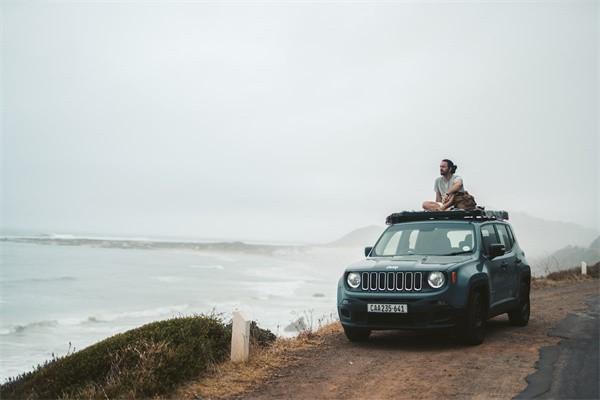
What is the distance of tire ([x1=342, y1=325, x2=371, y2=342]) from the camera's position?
387 inches

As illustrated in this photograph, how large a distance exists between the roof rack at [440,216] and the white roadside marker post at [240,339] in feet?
12.3

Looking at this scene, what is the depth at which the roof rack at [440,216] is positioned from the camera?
34.3ft

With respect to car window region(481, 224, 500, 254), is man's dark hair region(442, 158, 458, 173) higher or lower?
higher

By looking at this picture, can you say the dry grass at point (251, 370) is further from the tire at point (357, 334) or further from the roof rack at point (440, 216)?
the roof rack at point (440, 216)

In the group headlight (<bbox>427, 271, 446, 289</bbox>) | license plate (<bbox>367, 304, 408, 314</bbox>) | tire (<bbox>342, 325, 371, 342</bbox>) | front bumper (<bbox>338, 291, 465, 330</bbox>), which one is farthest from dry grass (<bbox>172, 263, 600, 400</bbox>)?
headlight (<bbox>427, 271, 446, 289</bbox>)

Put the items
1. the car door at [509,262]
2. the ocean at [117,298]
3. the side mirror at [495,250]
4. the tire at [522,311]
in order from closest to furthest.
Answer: the side mirror at [495,250] → the car door at [509,262] → the tire at [522,311] → the ocean at [117,298]

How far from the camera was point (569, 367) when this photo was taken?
7902 mm

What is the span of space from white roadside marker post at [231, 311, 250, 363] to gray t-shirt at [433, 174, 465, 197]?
4823mm

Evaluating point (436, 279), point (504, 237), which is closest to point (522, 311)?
point (504, 237)

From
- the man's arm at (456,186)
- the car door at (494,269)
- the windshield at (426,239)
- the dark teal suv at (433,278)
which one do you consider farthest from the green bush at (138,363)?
the man's arm at (456,186)

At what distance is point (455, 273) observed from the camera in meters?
8.98

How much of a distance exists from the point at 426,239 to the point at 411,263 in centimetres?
119

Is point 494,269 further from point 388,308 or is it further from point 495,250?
point 388,308

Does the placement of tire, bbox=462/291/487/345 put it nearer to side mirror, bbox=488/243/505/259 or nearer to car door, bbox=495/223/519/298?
side mirror, bbox=488/243/505/259
